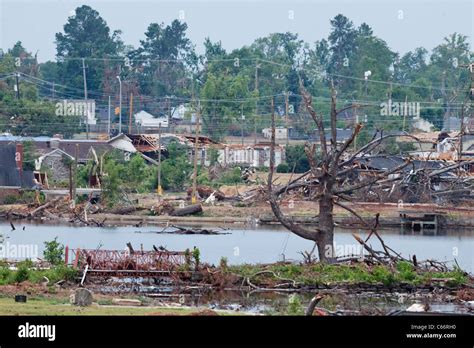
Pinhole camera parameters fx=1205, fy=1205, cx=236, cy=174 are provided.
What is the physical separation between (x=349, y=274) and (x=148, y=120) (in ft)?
257

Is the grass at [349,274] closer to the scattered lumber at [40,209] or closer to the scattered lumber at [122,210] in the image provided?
the scattered lumber at [40,209]

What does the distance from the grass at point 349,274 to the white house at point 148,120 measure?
73.4 meters

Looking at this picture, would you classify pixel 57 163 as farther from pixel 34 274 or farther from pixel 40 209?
pixel 34 274

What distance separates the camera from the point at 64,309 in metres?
23.9

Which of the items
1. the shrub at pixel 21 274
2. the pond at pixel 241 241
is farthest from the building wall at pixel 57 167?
the shrub at pixel 21 274

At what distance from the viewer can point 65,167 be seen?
80.2m

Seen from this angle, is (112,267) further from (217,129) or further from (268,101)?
(268,101)

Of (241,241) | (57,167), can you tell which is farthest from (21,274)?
(57,167)

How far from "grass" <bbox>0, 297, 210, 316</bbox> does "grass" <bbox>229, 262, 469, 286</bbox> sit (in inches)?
228

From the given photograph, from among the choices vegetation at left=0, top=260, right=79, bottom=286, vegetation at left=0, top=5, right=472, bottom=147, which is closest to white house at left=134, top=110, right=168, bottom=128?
vegetation at left=0, top=5, right=472, bottom=147

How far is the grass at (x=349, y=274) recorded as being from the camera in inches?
1203
